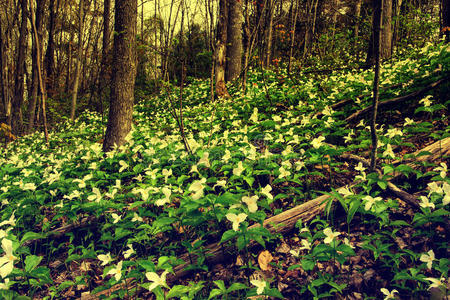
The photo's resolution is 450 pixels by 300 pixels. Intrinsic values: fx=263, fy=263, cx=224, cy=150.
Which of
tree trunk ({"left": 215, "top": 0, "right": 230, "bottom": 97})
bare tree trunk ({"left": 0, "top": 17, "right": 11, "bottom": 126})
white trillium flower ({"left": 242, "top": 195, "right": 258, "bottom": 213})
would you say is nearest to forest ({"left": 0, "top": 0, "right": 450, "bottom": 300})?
white trillium flower ({"left": 242, "top": 195, "right": 258, "bottom": 213})

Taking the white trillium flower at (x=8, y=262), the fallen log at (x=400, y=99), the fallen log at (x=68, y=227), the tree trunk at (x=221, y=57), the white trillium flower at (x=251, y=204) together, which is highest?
the tree trunk at (x=221, y=57)

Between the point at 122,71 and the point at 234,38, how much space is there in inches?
213

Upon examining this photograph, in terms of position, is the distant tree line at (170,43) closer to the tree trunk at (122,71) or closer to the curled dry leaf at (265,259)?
the tree trunk at (122,71)

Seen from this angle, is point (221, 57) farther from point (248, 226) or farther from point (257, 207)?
point (257, 207)

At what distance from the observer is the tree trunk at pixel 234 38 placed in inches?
351

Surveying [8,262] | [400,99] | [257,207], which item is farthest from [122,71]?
[400,99]

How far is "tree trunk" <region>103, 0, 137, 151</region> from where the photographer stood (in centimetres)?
449

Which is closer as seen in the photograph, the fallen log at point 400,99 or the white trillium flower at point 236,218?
the white trillium flower at point 236,218

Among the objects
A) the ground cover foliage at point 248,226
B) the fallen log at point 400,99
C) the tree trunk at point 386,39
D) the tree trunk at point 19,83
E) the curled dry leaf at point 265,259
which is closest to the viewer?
the ground cover foliage at point 248,226

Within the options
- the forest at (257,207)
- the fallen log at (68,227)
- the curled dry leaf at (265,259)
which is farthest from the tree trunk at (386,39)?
the fallen log at (68,227)

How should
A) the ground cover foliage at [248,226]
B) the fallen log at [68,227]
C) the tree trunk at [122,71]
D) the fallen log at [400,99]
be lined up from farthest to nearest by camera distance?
the tree trunk at [122,71], the fallen log at [400,99], the fallen log at [68,227], the ground cover foliage at [248,226]

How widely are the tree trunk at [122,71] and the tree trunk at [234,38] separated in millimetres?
4766

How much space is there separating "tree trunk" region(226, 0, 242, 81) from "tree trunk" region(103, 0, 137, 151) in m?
4.77

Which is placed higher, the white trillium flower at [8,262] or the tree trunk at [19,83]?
the tree trunk at [19,83]
